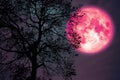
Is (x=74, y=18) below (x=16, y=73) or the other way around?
the other way around

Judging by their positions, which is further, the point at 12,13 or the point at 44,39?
the point at 44,39

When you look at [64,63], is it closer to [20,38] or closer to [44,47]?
[44,47]

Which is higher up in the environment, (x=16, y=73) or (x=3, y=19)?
(x=3, y=19)

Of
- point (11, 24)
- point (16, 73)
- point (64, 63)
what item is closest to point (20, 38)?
point (11, 24)

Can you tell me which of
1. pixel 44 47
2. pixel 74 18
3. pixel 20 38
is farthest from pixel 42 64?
pixel 74 18

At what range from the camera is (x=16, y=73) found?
21750 millimetres

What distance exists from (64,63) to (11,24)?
17.6 ft

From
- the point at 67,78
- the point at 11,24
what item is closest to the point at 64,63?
the point at 67,78

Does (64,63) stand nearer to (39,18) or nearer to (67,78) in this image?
(67,78)

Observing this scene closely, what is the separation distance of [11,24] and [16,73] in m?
3.86

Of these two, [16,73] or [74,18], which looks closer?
[16,73]

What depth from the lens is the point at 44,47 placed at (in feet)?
74.5

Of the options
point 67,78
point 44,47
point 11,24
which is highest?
point 11,24

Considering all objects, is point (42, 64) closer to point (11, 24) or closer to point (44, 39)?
point (44, 39)
